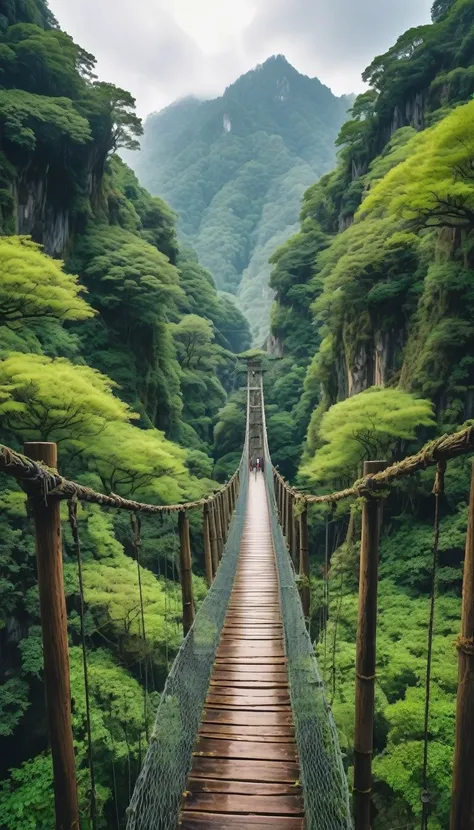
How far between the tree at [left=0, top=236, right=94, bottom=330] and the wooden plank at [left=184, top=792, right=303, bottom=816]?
19.7ft

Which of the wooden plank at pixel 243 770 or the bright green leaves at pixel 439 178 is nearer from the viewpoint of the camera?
the wooden plank at pixel 243 770

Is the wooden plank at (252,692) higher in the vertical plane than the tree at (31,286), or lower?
lower

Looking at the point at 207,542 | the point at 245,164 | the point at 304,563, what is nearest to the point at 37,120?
the point at 207,542

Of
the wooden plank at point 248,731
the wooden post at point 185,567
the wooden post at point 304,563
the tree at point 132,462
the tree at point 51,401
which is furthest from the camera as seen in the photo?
the tree at point 132,462

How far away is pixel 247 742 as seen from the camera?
2436 millimetres

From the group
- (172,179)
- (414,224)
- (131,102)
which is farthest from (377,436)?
(172,179)

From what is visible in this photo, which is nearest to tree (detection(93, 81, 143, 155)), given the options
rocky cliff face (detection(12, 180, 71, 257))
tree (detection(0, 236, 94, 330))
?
rocky cliff face (detection(12, 180, 71, 257))

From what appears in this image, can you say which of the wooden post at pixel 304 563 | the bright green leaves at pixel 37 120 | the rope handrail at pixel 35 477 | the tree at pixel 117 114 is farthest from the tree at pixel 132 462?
the tree at pixel 117 114

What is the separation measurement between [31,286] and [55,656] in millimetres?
6061

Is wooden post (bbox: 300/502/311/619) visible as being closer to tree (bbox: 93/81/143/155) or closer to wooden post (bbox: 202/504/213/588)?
wooden post (bbox: 202/504/213/588)

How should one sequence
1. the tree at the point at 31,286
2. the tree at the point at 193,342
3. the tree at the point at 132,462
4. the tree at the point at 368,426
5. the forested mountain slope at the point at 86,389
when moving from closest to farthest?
the forested mountain slope at the point at 86,389, the tree at the point at 31,286, the tree at the point at 132,462, the tree at the point at 368,426, the tree at the point at 193,342

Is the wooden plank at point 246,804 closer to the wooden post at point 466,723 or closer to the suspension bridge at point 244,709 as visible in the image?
the suspension bridge at point 244,709

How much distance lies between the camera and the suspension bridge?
4.27ft

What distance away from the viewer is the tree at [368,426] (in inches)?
317
